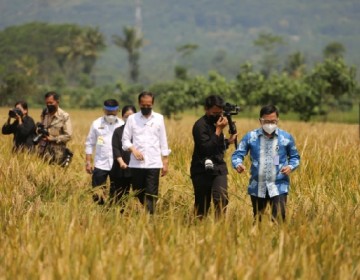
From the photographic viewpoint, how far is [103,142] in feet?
24.6

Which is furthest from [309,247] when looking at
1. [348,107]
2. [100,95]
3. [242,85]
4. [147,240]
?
[100,95]

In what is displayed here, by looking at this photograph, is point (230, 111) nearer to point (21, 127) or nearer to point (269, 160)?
point (269, 160)

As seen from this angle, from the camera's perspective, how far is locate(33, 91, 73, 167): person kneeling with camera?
28.1 feet

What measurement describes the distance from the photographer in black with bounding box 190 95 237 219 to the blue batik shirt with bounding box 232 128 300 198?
0.29 meters

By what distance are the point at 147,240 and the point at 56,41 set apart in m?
131

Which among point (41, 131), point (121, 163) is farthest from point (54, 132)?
point (121, 163)

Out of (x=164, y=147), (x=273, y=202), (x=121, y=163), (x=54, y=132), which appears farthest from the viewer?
(x=54, y=132)

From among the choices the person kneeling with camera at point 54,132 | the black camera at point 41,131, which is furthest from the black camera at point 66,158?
the black camera at point 41,131

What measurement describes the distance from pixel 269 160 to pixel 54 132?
3.79 meters

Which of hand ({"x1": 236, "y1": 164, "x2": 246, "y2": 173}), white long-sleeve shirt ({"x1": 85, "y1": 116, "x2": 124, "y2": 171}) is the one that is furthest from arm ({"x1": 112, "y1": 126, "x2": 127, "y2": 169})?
hand ({"x1": 236, "y1": 164, "x2": 246, "y2": 173})

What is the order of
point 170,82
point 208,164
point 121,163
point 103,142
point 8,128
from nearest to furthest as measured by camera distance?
point 208,164, point 121,163, point 103,142, point 8,128, point 170,82

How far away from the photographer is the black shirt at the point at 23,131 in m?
9.23

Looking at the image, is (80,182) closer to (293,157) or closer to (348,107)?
(293,157)

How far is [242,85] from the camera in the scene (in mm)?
42438
